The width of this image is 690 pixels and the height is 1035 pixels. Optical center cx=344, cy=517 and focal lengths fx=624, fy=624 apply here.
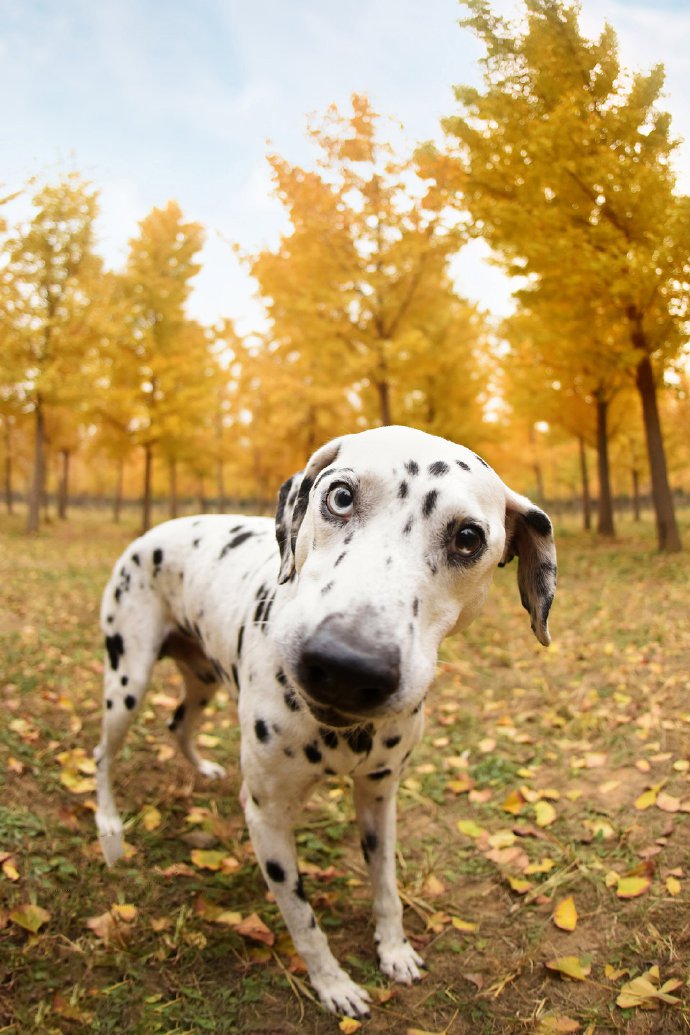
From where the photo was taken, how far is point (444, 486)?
5.85 feet

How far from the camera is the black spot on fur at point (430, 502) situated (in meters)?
1.76

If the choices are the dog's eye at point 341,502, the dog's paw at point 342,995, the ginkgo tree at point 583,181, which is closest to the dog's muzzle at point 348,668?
the dog's eye at point 341,502

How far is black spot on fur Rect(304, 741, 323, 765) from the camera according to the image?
2156 millimetres

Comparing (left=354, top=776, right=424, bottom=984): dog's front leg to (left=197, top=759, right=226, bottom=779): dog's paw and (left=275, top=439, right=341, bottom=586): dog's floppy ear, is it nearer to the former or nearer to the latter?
(left=275, top=439, right=341, bottom=586): dog's floppy ear

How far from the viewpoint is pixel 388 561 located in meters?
1.64

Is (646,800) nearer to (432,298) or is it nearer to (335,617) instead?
(335,617)

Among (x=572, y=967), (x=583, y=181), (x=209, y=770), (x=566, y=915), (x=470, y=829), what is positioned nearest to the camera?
(x=572, y=967)

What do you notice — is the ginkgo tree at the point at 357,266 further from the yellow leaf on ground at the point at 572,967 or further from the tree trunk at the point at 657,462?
the yellow leaf on ground at the point at 572,967

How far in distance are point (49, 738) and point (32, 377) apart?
1490cm

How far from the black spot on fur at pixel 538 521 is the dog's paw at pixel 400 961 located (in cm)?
182

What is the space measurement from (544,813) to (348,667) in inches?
107

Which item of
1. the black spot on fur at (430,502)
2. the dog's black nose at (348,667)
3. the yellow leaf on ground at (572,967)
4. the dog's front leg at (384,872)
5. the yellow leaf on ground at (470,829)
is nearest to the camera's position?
the dog's black nose at (348,667)

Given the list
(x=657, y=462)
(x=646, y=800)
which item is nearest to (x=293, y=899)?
(x=646, y=800)

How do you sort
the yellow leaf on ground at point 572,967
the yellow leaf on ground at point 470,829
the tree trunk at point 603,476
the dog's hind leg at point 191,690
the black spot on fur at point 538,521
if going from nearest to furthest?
1. the black spot on fur at point 538,521
2. the yellow leaf on ground at point 572,967
3. the yellow leaf on ground at point 470,829
4. the dog's hind leg at point 191,690
5. the tree trunk at point 603,476
